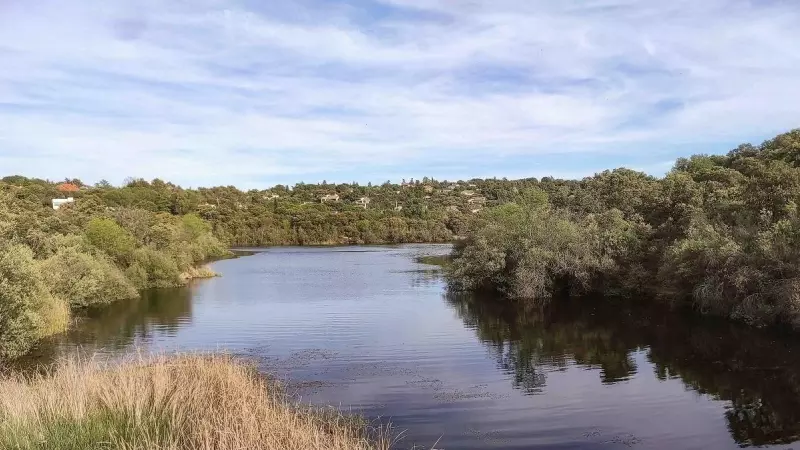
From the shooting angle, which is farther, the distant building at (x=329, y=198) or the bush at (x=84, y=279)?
the distant building at (x=329, y=198)

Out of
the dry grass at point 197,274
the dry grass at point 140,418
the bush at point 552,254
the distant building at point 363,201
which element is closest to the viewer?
the dry grass at point 140,418

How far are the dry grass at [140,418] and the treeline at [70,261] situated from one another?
44.9 feet

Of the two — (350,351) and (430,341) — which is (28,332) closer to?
(350,351)

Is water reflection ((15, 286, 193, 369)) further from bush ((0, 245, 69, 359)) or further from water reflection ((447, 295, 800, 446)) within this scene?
water reflection ((447, 295, 800, 446))

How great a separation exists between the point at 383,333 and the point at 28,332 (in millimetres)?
17157

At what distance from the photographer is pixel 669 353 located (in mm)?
28328

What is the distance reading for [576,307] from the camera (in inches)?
1751

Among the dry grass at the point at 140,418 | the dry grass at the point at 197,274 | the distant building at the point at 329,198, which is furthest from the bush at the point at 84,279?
the distant building at the point at 329,198

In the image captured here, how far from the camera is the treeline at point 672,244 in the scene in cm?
3262

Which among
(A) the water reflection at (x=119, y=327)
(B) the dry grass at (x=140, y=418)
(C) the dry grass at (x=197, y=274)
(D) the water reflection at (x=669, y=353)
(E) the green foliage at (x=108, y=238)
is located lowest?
(D) the water reflection at (x=669, y=353)

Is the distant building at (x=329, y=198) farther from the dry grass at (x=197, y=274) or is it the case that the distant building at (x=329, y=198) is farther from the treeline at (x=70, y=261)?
the dry grass at (x=197, y=274)

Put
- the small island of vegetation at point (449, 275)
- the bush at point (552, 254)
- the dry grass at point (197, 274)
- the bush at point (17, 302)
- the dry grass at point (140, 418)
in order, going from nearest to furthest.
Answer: the dry grass at point (140, 418) → the small island of vegetation at point (449, 275) → the bush at point (17, 302) → the bush at point (552, 254) → the dry grass at point (197, 274)

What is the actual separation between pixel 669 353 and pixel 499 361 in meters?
8.17

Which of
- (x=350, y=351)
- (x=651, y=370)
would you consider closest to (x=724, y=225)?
(x=651, y=370)
